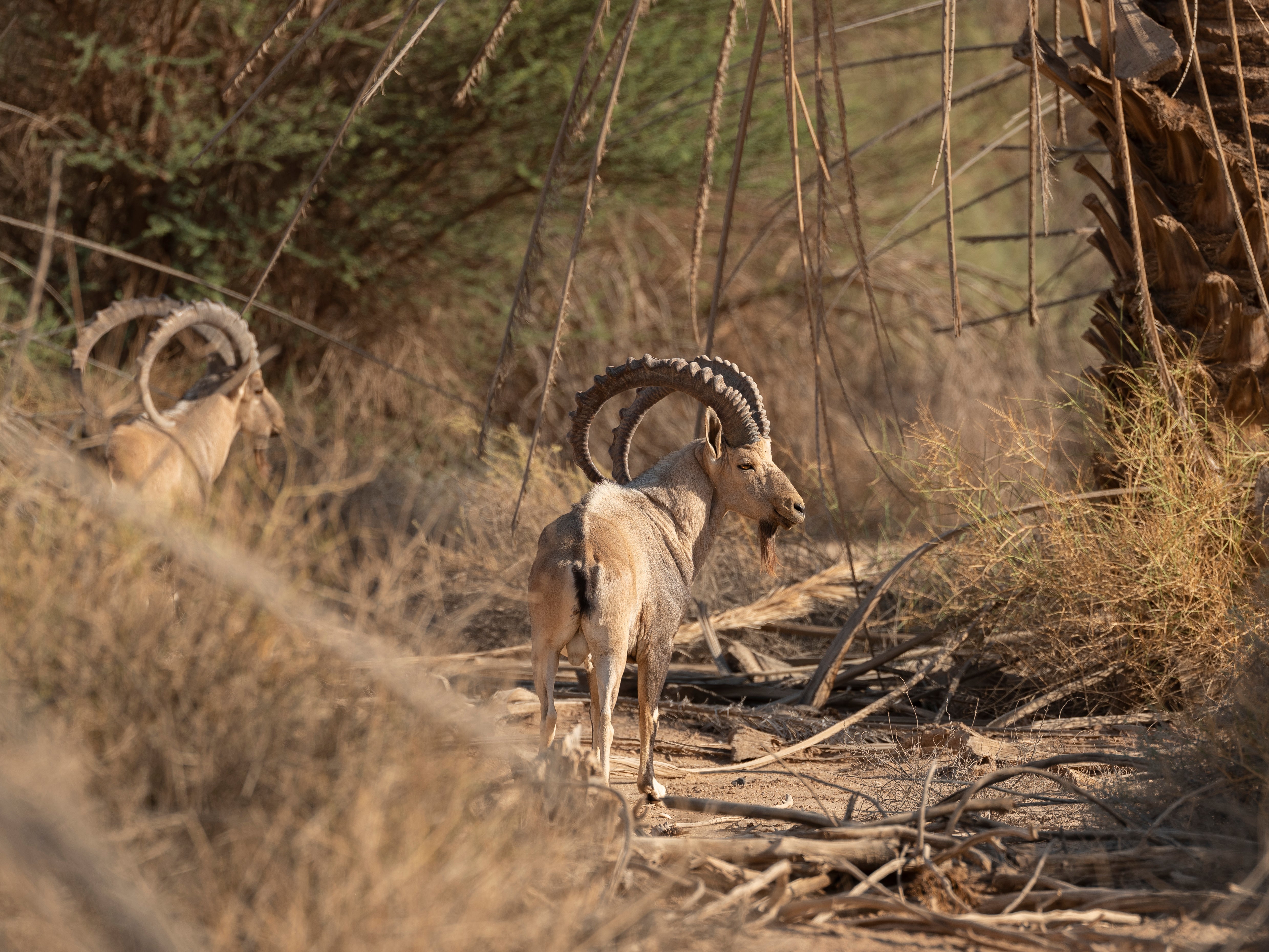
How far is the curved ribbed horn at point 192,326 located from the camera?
7.48 meters

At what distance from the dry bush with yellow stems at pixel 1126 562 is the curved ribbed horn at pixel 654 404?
1420 millimetres

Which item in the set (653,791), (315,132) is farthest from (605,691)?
(315,132)

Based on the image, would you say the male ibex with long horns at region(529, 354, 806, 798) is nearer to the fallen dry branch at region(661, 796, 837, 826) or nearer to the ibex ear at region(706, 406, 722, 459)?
the ibex ear at region(706, 406, 722, 459)

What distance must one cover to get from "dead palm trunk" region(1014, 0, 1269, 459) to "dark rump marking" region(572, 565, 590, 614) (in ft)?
11.6

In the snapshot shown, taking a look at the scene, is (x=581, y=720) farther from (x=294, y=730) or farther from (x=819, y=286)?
(x=294, y=730)

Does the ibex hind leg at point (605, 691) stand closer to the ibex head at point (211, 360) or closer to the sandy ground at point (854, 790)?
the sandy ground at point (854, 790)

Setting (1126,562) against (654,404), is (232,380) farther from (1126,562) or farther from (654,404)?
(1126,562)

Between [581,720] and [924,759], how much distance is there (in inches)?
72.3

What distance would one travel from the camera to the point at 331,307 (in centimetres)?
1434

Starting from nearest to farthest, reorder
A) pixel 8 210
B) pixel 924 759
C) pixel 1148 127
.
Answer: pixel 924 759 < pixel 1148 127 < pixel 8 210

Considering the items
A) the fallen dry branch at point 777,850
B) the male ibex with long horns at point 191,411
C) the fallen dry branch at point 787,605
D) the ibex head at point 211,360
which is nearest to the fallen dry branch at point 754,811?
the fallen dry branch at point 777,850

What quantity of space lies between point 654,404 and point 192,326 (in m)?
4.19

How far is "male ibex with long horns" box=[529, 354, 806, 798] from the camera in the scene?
182 inches

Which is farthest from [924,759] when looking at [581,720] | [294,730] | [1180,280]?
[294,730]
